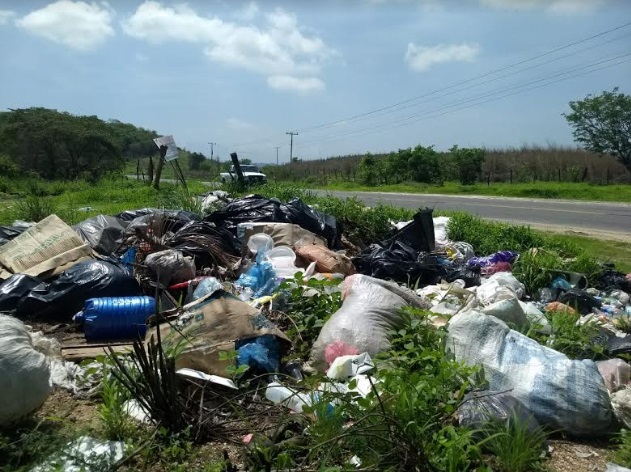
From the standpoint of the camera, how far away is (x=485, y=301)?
4.60 meters

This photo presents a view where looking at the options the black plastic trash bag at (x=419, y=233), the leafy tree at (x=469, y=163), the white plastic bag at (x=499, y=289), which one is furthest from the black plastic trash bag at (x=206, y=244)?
the leafy tree at (x=469, y=163)

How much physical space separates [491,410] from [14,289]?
3806mm

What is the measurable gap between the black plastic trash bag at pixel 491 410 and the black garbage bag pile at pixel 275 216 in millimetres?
4138

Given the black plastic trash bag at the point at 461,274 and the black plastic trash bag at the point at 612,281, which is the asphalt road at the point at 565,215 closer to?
the black plastic trash bag at the point at 612,281

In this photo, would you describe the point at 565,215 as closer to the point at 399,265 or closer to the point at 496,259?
the point at 496,259

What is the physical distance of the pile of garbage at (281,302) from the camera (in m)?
2.83

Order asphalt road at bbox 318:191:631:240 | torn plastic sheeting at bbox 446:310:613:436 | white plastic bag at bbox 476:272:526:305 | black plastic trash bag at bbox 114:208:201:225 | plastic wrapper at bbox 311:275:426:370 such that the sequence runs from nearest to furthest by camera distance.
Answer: torn plastic sheeting at bbox 446:310:613:436, plastic wrapper at bbox 311:275:426:370, white plastic bag at bbox 476:272:526:305, black plastic trash bag at bbox 114:208:201:225, asphalt road at bbox 318:191:631:240

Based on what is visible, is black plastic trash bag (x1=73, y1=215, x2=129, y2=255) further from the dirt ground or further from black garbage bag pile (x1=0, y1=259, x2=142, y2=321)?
the dirt ground

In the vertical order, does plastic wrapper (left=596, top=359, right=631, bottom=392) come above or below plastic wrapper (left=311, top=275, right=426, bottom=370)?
below

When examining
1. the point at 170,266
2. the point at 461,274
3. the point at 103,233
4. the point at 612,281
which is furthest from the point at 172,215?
the point at 612,281

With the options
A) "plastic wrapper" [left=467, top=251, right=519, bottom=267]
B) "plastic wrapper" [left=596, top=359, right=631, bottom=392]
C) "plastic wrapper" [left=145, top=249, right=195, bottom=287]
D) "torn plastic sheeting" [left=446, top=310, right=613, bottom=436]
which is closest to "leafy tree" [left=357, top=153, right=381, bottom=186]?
"plastic wrapper" [left=467, top=251, right=519, bottom=267]

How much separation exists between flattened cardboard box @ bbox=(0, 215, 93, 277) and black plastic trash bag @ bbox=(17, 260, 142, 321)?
0.40 m

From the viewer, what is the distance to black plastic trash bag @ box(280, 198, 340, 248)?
6738 mm

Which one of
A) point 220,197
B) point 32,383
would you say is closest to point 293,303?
point 32,383
